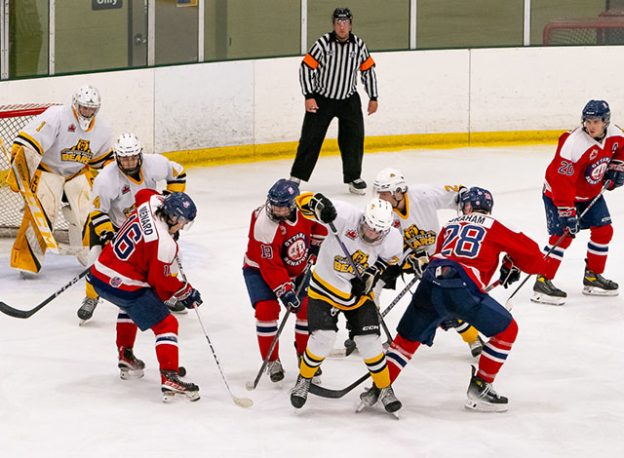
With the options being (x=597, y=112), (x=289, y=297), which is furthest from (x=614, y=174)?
(x=289, y=297)

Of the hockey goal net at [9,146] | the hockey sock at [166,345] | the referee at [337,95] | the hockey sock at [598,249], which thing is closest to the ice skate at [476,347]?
the hockey sock at [598,249]

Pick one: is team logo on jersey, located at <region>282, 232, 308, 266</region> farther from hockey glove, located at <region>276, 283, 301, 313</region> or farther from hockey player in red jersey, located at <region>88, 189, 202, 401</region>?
hockey player in red jersey, located at <region>88, 189, 202, 401</region>

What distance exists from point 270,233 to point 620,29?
606cm

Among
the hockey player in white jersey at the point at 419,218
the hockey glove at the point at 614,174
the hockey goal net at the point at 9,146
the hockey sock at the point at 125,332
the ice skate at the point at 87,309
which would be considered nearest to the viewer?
the hockey sock at the point at 125,332

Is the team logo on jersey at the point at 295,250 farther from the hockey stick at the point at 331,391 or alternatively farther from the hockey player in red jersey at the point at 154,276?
the hockey stick at the point at 331,391

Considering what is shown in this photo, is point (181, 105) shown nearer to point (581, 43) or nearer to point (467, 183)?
point (467, 183)

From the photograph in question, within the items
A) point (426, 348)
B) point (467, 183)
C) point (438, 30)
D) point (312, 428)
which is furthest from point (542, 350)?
point (438, 30)

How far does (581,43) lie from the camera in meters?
10.2

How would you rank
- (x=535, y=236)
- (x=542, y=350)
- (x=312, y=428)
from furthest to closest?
(x=535, y=236) → (x=542, y=350) → (x=312, y=428)

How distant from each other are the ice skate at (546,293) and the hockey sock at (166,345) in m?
2.18

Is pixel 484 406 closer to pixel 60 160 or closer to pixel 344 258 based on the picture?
pixel 344 258

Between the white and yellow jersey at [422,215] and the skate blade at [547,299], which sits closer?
the white and yellow jersey at [422,215]

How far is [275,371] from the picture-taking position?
5.14 meters

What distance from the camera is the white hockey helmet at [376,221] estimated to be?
4625mm
